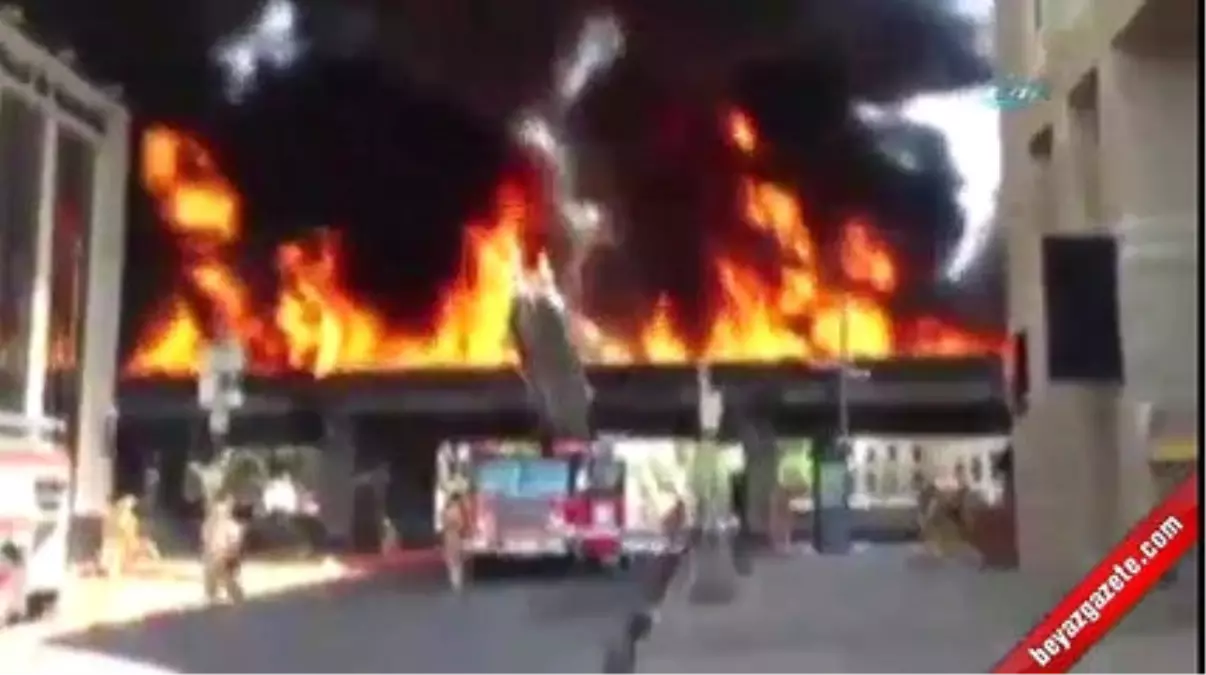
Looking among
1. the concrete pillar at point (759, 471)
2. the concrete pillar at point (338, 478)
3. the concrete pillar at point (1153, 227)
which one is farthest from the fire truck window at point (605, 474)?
the concrete pillar at point (1153, 227)

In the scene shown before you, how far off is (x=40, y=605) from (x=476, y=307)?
0.50 meters

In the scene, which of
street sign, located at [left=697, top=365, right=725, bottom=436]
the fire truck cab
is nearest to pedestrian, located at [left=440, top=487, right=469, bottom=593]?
street sign, located at [left=697, top=365, right=725, bottom=436]

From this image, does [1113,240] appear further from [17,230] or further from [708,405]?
[17,230]

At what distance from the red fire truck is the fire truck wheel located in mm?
371

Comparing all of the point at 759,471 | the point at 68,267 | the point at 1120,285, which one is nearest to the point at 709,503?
the point at 759,471

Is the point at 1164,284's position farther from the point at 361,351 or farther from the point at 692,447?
the point at 361,351

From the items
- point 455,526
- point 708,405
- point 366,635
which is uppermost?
point 708,405

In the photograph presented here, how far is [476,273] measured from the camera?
1562 mm

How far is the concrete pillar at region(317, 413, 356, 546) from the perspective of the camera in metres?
1.54

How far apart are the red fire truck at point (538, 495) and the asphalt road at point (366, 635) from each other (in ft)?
0.15

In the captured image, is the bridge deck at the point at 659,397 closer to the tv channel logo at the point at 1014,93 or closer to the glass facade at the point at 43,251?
the glass facade at the point at 43,251

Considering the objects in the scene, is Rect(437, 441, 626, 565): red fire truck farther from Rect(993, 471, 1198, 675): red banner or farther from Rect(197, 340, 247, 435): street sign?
Rect(993, 471, 1198, 675): red banner

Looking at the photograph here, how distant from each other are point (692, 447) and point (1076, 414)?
1.17 ft

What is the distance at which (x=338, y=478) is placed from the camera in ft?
5.06
